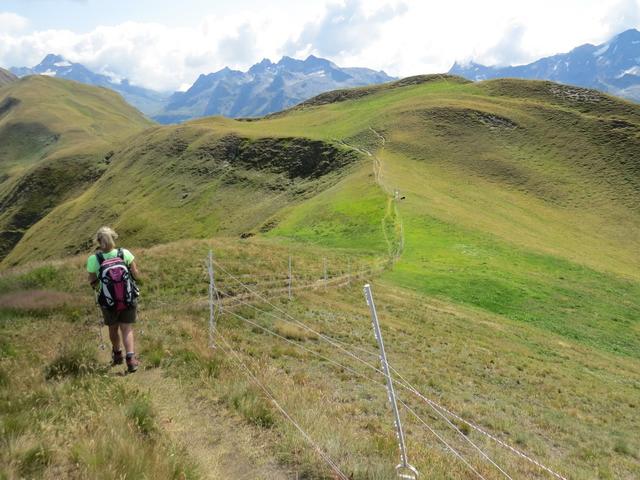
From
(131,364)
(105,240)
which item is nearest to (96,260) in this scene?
(105,240)

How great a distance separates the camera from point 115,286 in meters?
8.47

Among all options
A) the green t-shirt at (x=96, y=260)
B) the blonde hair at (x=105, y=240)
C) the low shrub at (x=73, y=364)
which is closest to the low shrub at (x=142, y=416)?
the low shrub at (x=73, y=364)

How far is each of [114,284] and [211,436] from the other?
3.59 metres

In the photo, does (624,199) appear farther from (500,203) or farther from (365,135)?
(365,135)

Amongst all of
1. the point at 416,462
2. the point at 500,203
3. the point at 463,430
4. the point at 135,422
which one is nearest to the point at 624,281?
the point at 500,203

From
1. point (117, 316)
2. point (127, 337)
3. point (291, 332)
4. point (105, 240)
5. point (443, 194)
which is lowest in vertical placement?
point (291, 332)

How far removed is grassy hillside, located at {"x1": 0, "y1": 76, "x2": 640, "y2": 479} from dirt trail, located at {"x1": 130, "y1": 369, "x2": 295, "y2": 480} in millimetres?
51

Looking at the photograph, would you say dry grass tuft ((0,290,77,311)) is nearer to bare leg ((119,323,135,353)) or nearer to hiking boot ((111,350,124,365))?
hiking boot ((111,350,124,365))

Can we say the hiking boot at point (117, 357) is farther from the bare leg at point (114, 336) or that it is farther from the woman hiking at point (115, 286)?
the woman hiking at point (115, 286)

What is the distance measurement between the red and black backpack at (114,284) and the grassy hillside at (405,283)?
111 cm

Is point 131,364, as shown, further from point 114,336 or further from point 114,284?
point 114,284

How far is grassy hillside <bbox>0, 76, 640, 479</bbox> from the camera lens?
7.47m

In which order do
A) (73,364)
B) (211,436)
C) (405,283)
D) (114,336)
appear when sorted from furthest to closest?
(405,283) < (114,336) < (73,364) < (211,436)

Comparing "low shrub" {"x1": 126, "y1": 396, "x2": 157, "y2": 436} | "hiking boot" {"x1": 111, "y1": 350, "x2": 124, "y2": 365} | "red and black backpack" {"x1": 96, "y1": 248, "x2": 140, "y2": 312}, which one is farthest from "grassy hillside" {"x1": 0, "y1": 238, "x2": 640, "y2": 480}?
"red and black backpack" {"x1": 96, "y1": 248, "x2": 140, "y2": 312}
